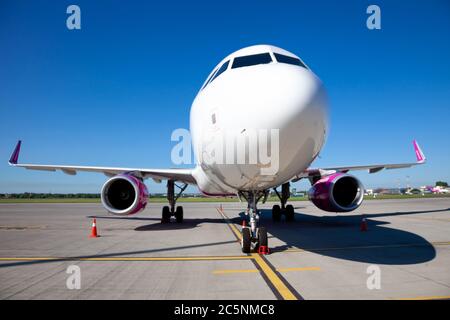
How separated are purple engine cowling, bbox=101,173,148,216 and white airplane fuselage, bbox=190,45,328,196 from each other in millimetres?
6059

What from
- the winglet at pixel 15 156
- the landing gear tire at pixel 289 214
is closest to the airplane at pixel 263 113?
the landing gear tire at pixel 289 214

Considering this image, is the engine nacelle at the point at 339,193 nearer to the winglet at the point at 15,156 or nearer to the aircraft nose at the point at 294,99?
the aircraft nose at the point at 294,99

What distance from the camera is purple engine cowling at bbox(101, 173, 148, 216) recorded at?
10091 mm

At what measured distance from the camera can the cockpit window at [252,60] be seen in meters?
5.02

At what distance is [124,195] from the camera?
11117 millimetres

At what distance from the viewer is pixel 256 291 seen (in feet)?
13.6

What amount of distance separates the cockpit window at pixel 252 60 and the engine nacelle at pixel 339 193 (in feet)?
20.8

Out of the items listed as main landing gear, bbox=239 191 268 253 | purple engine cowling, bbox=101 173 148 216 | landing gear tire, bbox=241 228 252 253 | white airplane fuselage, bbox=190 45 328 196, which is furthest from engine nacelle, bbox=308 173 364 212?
purple engine cowling, bbox=101 173 148 216

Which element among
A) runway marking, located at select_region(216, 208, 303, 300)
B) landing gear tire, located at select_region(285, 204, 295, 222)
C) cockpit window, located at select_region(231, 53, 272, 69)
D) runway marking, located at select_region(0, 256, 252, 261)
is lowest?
landing gear tire, located at select_region(285, 204, 295, 222)

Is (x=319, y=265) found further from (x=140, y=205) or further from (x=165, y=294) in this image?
(x=140, y=205)

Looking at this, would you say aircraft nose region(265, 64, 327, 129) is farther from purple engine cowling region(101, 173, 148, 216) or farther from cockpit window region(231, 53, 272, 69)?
purple engine cowling region(101, 173, 148, 216)

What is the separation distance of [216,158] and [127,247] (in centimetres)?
446

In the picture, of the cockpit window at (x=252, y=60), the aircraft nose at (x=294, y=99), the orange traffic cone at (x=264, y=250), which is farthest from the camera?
the orange traffic cone at (x=264, y=250)

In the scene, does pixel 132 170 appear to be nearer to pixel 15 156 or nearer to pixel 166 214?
pixel 166 214
